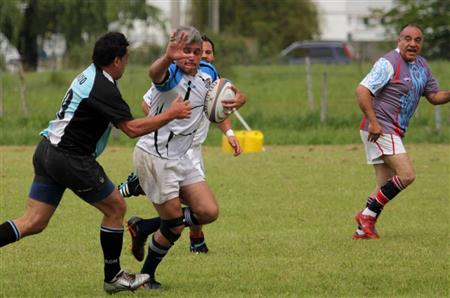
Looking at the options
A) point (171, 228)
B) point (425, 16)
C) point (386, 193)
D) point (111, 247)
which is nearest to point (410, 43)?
point (386, 193)

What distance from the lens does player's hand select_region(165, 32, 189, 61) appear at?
24.8 feet

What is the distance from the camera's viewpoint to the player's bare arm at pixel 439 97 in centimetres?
1049

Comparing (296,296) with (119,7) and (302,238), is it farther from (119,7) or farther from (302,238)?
(119,7)

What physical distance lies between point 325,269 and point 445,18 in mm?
29048

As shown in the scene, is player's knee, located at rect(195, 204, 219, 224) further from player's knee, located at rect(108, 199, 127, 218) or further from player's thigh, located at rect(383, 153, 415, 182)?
player's thigh, located at rect(383, 153, 415, 182)

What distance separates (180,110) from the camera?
24.4 ft

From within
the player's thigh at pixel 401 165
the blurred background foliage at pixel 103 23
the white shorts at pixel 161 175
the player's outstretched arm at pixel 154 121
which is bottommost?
the blurred background foliage at pixel 103 23

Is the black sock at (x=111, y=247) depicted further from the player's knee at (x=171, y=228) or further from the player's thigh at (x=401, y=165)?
the player's thigh at (x=401, y=165)

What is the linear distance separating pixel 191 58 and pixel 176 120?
564 mm

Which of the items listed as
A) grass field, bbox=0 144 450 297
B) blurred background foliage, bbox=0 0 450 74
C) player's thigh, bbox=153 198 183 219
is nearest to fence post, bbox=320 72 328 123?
grass field, bbox=0 144 450 297

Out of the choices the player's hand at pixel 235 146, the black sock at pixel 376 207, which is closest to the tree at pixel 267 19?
the black sock at pixel 376 207

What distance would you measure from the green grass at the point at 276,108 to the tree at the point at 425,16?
114 inches

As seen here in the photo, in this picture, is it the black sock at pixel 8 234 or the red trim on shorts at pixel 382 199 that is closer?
the black sock at pixel 8 234

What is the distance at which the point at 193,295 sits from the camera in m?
7.74
